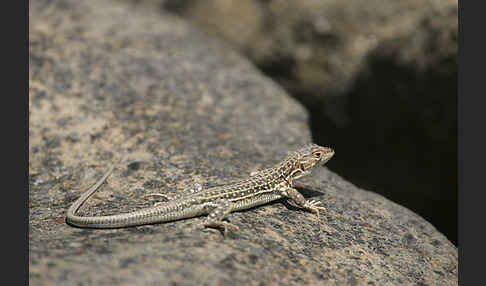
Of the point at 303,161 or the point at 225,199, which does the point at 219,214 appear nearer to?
the point at 225,199

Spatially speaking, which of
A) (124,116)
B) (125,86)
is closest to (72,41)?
(125,86)

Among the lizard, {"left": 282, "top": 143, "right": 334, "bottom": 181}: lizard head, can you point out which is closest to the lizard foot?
the lizard

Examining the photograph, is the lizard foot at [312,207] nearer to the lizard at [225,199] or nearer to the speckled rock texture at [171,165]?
the lizard at [225,199]

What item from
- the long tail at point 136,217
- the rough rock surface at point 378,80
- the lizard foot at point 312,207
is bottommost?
the long tail at point 136,217

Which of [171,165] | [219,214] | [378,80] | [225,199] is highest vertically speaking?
[378,80]

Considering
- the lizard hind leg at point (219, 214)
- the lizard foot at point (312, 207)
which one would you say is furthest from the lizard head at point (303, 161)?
the lizard hind leg at point (219, 214)

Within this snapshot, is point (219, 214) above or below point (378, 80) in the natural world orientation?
below

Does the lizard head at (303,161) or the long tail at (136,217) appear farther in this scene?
the lizard head at (303,161)

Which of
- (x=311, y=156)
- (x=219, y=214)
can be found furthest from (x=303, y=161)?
(x=219, y=214)
